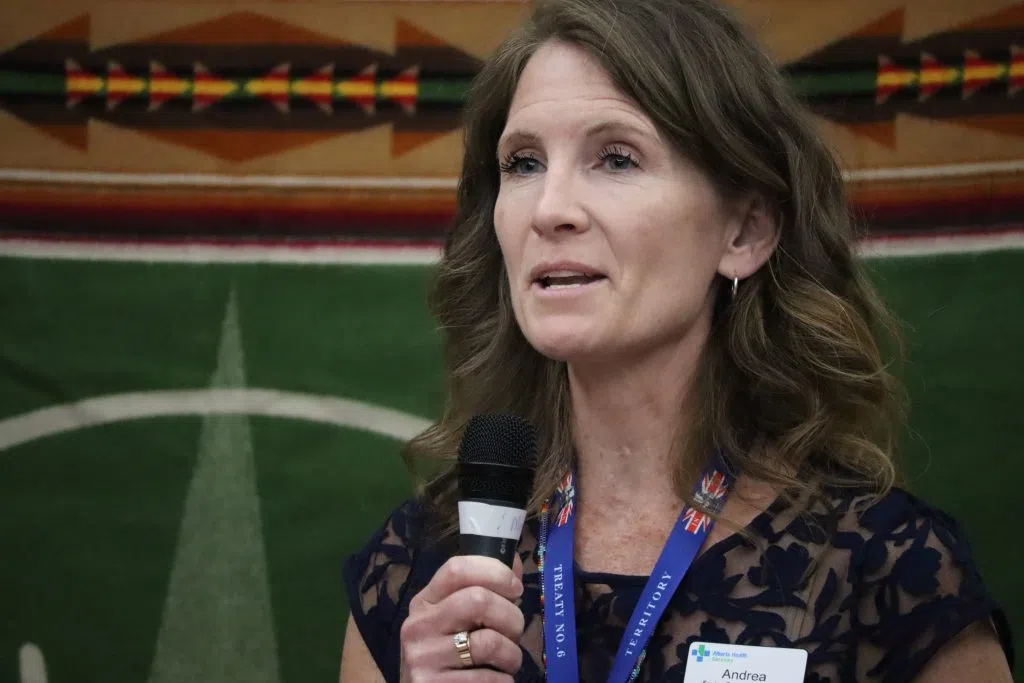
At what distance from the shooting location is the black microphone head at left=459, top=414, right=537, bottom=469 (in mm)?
1643

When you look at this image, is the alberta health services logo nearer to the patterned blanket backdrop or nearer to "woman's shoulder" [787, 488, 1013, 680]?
"woman's shoulder" [787, 488, 1013, 680]

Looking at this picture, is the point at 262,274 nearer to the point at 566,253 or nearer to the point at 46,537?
the point at 46,537

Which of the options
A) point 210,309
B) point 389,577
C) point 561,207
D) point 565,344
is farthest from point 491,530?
point 210,309

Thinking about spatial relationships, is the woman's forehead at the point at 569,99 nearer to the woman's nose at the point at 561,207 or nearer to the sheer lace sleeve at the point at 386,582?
the woman's nose at the point at 561,207

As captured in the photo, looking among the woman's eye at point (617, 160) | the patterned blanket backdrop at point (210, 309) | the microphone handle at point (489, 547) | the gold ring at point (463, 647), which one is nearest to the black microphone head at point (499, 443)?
the microphone handle at point (489, 547)

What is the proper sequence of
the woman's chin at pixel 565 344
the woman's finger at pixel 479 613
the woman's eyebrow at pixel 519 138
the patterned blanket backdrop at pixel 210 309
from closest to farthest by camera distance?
1. the woman's finger at pixel 479 613
2. the woman's chin at pixel 565 344
3. the woman's eyebrow at pixel 519 138
4. the patterned blanket backdrop at pixel 210 309

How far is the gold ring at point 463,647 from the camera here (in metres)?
1.52

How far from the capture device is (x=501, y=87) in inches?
89.1

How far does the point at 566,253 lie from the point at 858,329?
1.86 feet

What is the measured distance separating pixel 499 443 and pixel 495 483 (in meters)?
0.08

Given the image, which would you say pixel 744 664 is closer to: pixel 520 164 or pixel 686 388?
pixel 686 388

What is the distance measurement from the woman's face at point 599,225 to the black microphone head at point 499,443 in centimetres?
31

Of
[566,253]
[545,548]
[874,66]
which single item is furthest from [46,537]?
[874,66]

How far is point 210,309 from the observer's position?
301 cm
